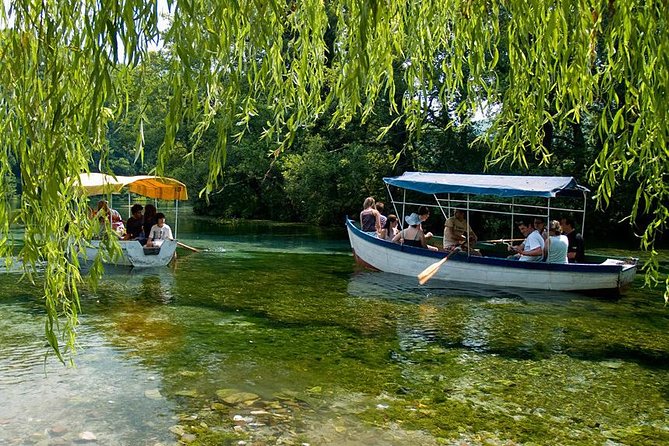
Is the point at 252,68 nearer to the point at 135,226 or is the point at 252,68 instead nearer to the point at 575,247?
the point at 575,247

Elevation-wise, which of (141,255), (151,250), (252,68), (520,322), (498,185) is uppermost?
(252,68)

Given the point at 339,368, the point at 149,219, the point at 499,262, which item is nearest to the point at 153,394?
the point at 339,368

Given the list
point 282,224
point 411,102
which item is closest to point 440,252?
point 411,102

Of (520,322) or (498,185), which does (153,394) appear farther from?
(498,185)

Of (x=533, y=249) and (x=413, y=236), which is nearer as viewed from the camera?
(x=533, y=249)

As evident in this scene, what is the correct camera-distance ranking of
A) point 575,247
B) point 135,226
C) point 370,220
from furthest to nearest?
1. point 370,220
2. point 135,226
3. point 575,247

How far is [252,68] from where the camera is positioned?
3148 millimetres

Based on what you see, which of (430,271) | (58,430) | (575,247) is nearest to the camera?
(58,430)

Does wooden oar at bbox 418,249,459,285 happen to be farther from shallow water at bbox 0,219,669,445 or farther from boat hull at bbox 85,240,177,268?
boat hull at bbox 85,240,177,268

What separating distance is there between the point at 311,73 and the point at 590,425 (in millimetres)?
4423

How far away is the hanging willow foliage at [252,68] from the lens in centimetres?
267

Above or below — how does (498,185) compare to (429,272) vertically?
above

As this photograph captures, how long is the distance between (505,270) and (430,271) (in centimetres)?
156

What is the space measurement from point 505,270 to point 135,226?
9285 mm
